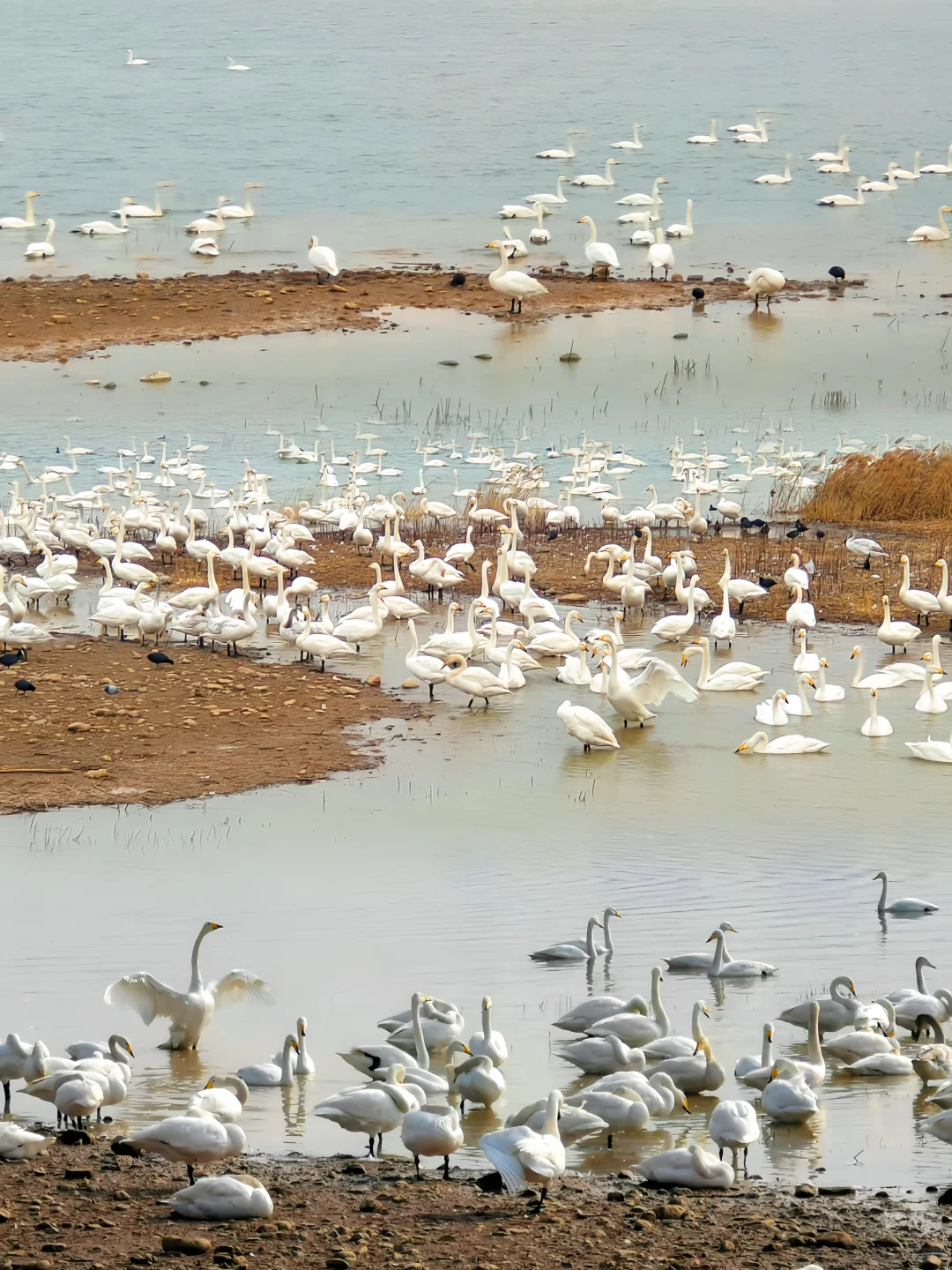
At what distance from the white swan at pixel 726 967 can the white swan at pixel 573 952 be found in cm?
64

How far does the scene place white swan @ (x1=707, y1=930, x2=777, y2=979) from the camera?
11430mm

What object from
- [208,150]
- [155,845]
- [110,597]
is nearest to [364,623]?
[110,597]

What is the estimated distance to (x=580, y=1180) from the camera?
8750 mm

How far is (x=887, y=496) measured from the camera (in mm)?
24188

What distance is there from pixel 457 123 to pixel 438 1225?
61314mm

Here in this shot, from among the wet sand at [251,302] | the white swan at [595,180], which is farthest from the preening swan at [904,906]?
the white swan at [595,180]

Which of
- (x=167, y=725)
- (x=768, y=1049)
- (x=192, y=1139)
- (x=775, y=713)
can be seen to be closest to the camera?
(x=192, y=1139)

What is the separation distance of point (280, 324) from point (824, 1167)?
91.9 ft

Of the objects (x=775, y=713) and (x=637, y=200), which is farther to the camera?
(x=637, y=200)

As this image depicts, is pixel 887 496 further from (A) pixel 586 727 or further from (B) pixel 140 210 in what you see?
(B) pixel 140 210

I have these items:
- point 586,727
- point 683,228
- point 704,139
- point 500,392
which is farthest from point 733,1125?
point 704,139

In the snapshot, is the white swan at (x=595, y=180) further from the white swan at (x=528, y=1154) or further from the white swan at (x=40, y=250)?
the white swan at (x=528, y=1154)

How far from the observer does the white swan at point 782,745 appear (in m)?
16.4

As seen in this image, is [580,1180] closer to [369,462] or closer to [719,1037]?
[719,1037]
